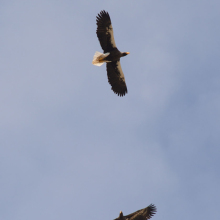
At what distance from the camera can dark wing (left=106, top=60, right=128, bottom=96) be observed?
1007 inches

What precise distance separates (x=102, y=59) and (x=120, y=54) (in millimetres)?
948

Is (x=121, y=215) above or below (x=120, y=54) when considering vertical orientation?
below

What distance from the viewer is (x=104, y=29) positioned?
2445 cm

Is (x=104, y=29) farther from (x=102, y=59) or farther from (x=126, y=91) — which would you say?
(x=126, y=91)

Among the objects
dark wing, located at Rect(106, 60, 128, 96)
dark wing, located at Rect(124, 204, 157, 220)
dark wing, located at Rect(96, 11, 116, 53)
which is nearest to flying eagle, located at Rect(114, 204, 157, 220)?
dark wing, located at Rect(124, 204, 157, 220)

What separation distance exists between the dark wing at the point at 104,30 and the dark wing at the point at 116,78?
1.34 meters

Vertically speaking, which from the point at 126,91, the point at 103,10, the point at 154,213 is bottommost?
the point at 154,213

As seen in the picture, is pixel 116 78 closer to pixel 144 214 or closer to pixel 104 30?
pixel 104 30

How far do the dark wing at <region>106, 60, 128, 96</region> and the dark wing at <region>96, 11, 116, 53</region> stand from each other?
1.34m

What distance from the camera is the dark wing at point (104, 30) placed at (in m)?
24.4

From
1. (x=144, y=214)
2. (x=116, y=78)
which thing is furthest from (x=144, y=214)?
(x=116, y=78)

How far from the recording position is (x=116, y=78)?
2586 cm

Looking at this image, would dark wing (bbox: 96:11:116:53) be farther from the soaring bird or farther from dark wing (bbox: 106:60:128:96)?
dark wing (bbox: 106:60:128:96)

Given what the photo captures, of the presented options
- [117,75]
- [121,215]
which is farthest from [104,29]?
[121,215]
